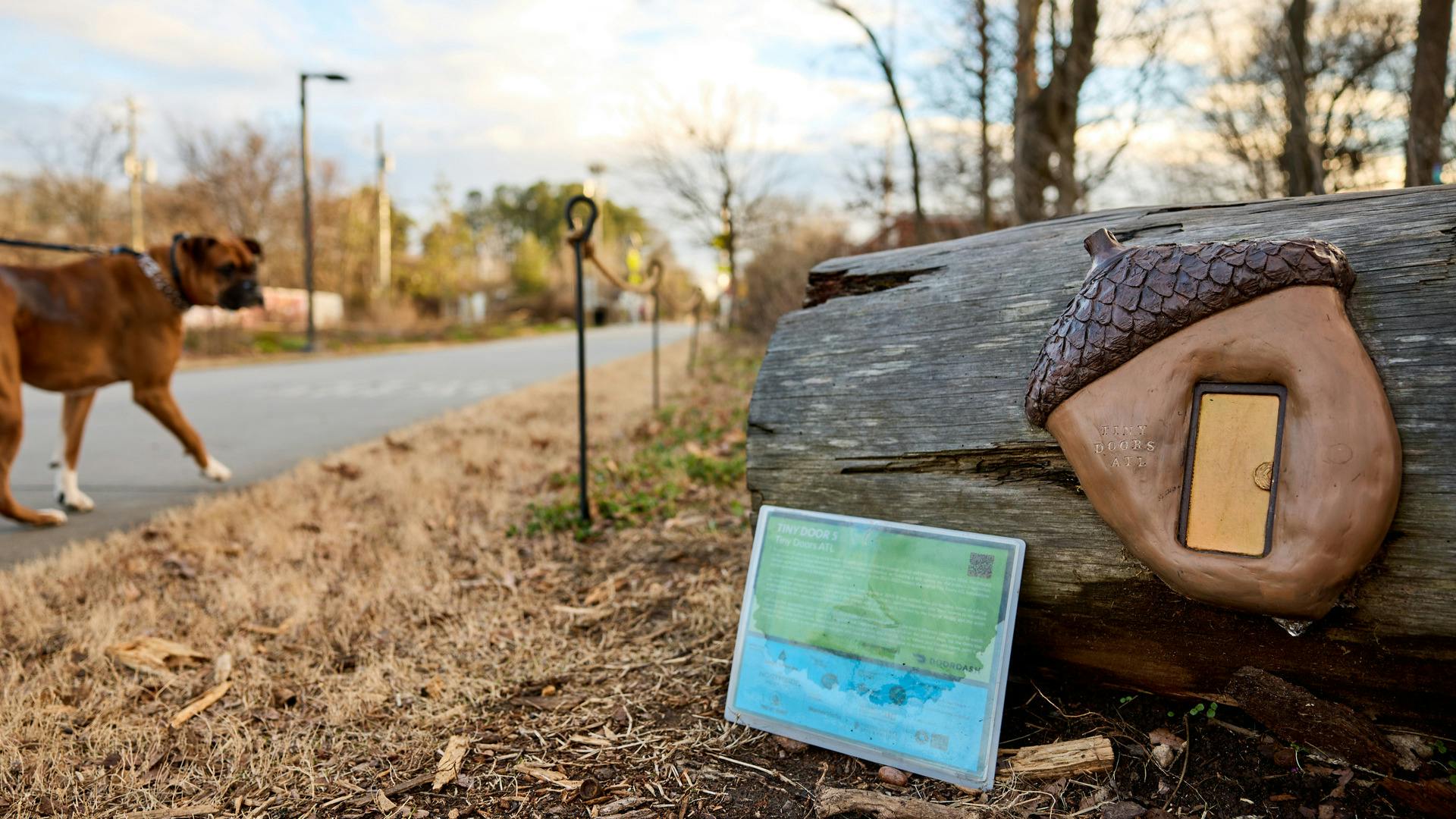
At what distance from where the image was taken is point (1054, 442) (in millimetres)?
2074

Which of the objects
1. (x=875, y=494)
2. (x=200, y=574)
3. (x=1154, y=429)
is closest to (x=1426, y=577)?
(x=1154, y=429)

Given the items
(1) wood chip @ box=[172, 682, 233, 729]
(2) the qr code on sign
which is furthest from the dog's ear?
(2) the qr code on sign

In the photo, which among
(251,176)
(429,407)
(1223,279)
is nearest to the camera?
(1223,279)

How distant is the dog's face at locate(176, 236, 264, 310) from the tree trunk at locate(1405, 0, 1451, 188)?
7766 millimetres

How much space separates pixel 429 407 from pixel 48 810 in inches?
321

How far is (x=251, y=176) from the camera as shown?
108 ft

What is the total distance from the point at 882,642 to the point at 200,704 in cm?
204

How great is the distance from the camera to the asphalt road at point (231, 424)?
516 cm

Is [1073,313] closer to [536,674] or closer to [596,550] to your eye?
[536,674]

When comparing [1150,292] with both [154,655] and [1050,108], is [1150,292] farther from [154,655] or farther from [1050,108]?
[1050,108]

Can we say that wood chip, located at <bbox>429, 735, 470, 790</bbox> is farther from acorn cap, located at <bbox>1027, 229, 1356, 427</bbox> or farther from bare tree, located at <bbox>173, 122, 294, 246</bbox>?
bare tree, located at <bbox>173, 122, 294, 246</bbox>

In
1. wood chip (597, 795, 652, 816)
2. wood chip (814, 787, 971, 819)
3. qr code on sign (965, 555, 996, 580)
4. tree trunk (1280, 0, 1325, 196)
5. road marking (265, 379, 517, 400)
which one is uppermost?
tree trunk (1280, 0, 1325, 196)

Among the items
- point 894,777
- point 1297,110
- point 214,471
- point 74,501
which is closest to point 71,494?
point 74,501

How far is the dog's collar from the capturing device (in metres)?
4.58
